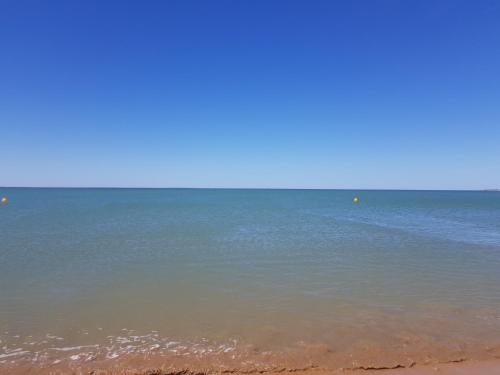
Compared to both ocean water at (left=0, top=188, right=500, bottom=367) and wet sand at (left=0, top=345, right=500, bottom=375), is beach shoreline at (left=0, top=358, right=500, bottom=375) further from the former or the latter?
ocean water at (left=0, top=188, right=500, bottom=367)

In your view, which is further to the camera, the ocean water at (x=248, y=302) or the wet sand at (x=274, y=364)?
the ocean water at (x=248, y=302)

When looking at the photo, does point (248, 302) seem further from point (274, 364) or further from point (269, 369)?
point (269, 369)

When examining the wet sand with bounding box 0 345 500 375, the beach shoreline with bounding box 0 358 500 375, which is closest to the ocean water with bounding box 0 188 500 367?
the wet sand with bounding box 0 345 500 375

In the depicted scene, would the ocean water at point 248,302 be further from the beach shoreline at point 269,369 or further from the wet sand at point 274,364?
the beach shoreline at point 269,369

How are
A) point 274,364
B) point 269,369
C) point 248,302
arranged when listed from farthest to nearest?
point 248,302
point 274,364
point 269,369

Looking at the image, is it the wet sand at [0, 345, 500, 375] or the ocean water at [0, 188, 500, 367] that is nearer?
the wet sand at [0, 345, 500, 375]

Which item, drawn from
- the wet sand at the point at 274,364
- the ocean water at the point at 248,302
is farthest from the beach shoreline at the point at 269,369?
the ocean water at the point at 248,302

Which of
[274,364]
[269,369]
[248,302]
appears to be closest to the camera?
[269,369]

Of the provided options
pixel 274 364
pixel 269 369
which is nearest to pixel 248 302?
pixel 274 364

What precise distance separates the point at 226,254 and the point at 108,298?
21.7 ft

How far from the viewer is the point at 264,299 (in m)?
8.60

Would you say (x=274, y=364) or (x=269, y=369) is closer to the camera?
(x=269, y=369)

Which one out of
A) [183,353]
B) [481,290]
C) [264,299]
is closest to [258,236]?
[264,299]

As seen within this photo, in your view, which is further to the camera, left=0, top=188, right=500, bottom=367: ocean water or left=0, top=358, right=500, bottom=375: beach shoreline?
left=0, top=188, right=500, bottom=367: ocean water
